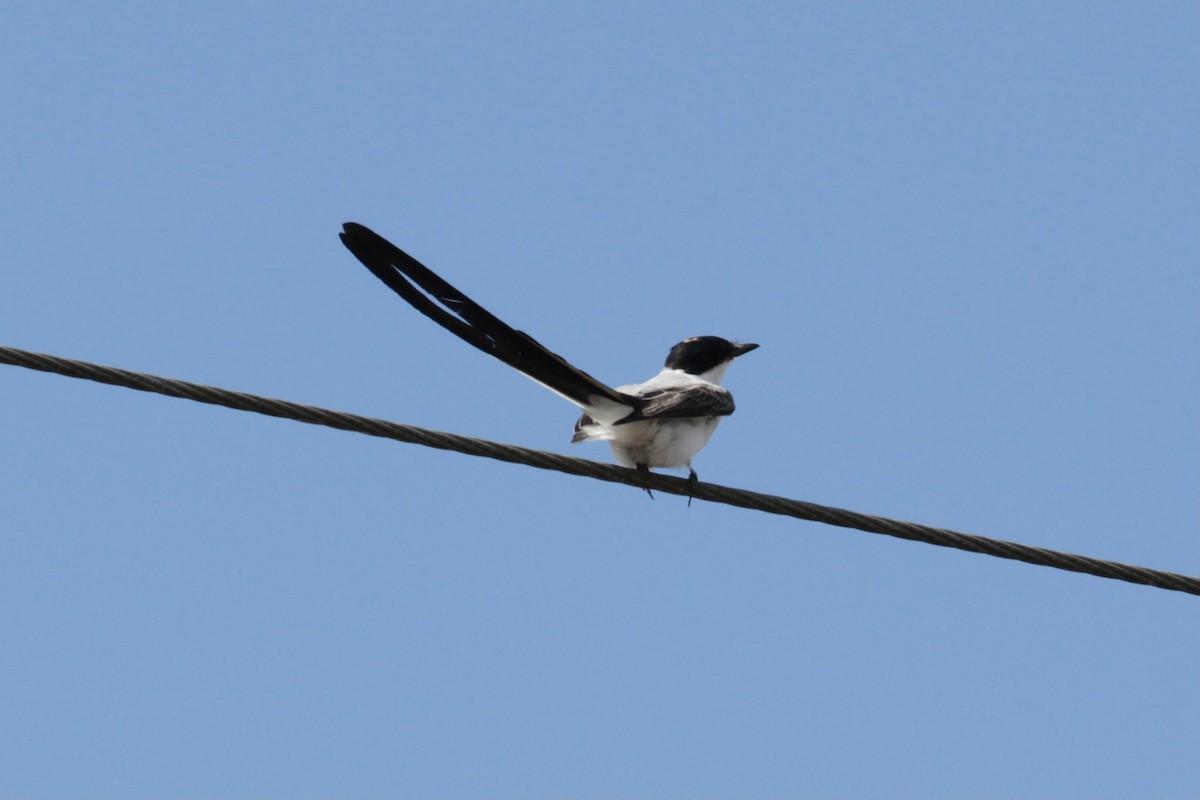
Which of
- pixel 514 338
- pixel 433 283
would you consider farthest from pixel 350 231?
pixel 514 338

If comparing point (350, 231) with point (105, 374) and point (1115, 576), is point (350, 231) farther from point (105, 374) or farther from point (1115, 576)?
point (1115, 576)

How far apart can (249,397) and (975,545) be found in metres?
2.45

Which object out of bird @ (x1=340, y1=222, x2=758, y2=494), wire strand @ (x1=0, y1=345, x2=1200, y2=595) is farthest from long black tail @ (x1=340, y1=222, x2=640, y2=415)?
wire strand @ (x1=0, y1=345, x2=1200, y2=595)

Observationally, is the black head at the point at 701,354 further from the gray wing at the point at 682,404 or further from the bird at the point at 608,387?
the gray wing at the point at 682,404

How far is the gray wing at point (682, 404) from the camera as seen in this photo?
6367 mm

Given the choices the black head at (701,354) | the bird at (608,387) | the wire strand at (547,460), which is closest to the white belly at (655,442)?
the bird at (608,387)

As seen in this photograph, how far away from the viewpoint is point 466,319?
216 inches

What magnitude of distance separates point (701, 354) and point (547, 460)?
3061mm

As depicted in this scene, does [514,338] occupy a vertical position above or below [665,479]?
above

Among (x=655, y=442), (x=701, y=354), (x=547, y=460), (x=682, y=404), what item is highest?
(x=701, y=354)

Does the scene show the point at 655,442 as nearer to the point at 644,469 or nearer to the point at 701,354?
the point at 644,469

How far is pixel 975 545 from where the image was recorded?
193 inches

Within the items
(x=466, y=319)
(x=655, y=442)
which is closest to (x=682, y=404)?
(x=655, y=442)

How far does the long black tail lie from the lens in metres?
5.13
